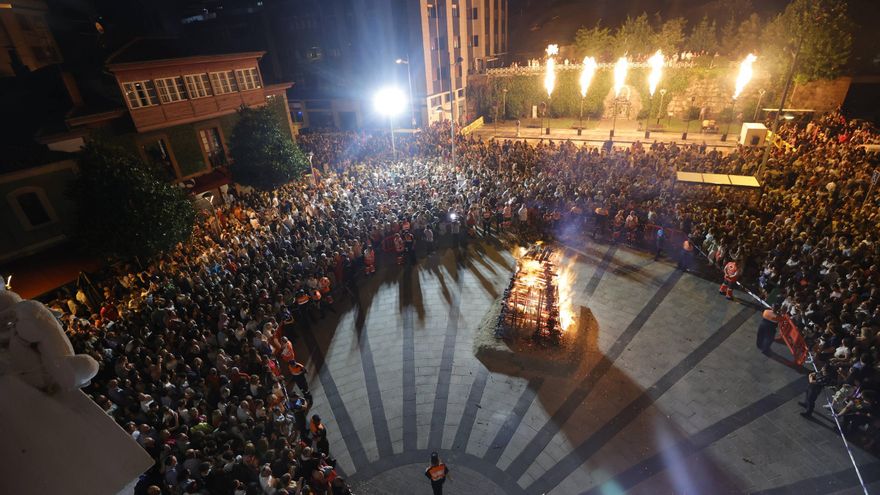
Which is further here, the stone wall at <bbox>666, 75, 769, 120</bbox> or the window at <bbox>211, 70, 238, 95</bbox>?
the stone wall at <bbox>666, 75, 769, 120</bbox>

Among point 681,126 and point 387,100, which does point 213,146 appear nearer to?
point 387,100

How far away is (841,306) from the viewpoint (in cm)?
1052

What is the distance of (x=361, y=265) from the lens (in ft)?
54.3

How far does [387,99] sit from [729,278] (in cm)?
3420

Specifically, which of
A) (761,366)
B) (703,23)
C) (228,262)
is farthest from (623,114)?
(228,262)

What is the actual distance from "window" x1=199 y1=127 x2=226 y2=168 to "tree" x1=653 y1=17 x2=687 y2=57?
4165cm

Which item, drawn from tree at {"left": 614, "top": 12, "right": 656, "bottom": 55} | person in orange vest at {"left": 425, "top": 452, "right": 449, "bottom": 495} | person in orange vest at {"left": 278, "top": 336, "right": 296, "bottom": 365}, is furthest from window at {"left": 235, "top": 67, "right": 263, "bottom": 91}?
tree at {"left": 614, "top": 12, "right": 656, "bottom": 55}

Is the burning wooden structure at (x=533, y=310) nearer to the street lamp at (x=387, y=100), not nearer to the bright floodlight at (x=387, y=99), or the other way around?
the street lamp at (x=387, y=100)

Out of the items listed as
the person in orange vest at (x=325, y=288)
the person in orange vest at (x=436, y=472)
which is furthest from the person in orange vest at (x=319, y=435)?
the person in orange vest at (x=325, y=288)

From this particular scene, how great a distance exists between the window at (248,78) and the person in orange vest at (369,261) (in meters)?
17.0

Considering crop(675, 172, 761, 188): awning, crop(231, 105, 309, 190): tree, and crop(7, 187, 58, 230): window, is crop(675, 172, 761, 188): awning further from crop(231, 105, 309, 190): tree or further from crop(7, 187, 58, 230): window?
crop(7, 187, 58, 230): window

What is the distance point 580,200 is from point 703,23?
3916 cm

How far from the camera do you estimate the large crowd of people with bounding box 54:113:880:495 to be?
344 inches

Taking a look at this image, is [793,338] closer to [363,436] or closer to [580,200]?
[580,200]
